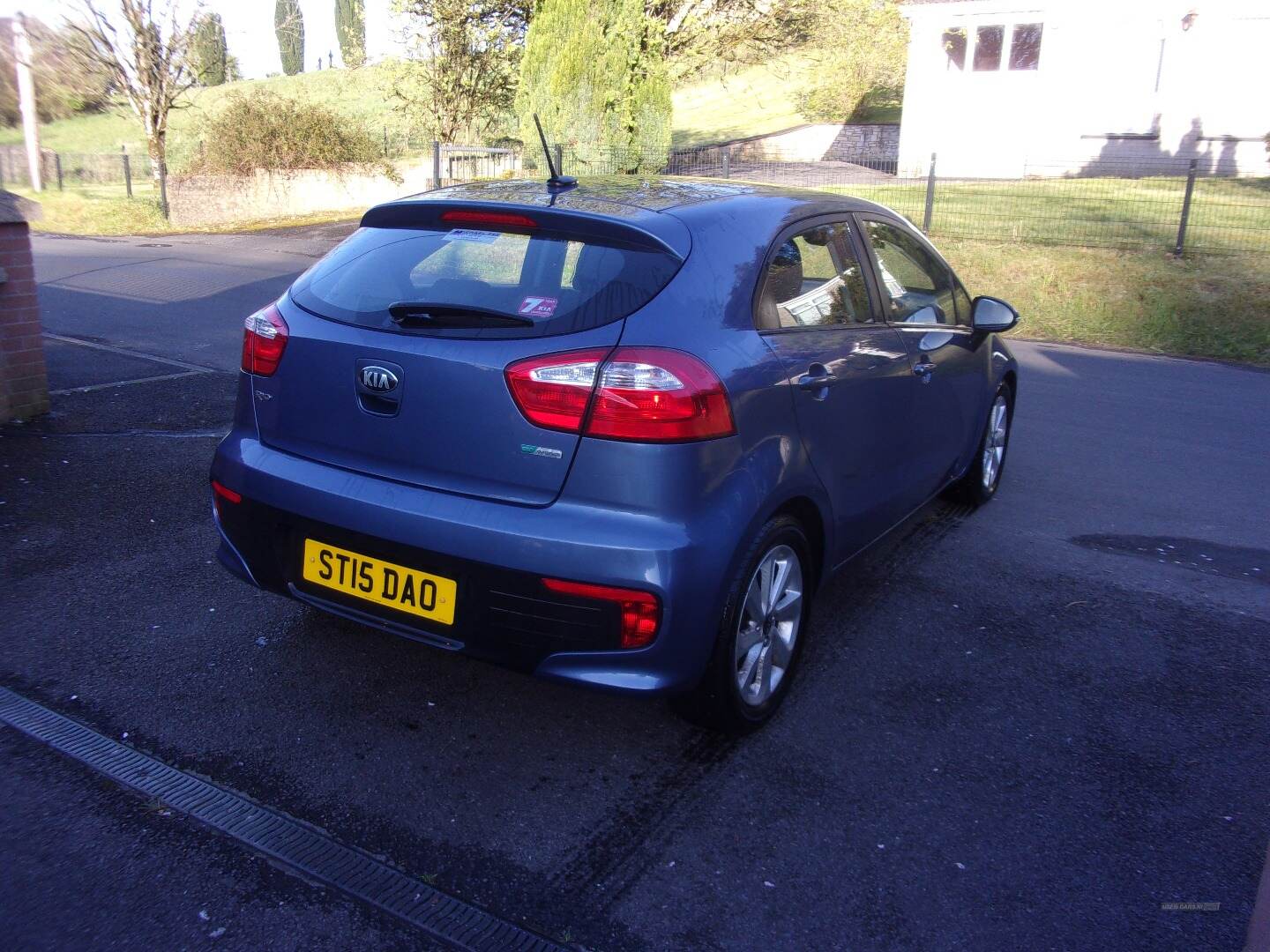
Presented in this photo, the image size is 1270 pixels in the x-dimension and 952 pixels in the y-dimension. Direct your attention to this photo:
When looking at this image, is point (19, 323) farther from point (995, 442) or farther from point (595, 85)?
point (595, 85)

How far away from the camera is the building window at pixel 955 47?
1089 inches

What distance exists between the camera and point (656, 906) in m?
2.76

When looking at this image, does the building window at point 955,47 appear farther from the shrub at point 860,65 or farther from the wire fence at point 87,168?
the wire fence at point 87,168

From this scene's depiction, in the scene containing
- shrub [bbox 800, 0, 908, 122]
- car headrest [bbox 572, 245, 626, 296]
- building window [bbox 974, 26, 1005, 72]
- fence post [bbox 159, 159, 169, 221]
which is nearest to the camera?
car headrest [bbox 572, 245, 626, 296]

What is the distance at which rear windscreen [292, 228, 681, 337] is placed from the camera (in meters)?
3.16

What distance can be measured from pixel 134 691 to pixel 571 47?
58.5 ft

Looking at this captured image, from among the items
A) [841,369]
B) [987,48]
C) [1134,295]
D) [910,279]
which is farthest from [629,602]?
[987,48]

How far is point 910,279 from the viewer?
4867 mm

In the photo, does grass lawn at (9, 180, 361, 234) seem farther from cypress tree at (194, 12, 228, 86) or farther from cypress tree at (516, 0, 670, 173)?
cypress tree at (516, 0, 670, 173)

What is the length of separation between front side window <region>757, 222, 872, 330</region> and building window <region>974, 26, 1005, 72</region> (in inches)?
1024

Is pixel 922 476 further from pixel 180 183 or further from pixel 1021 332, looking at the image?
pixel 180 183

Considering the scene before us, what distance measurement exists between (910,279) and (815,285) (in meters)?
1.10

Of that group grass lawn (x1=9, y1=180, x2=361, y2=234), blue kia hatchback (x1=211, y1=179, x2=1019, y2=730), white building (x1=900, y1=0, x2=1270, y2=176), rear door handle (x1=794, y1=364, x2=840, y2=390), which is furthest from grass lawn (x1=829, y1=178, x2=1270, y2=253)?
→ blue kia hatchback (x1=211, y1=179, x2=1019, y2=730)

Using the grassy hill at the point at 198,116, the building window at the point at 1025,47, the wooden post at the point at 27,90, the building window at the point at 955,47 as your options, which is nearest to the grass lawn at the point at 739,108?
the building window at the point at 955,47
